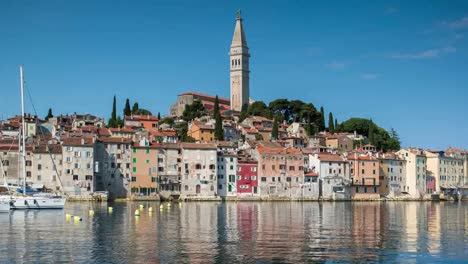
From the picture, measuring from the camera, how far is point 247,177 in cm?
9181

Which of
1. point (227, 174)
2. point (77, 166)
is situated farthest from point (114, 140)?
point (227, 174)

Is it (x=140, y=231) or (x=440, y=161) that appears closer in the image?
(x=140, y=231)

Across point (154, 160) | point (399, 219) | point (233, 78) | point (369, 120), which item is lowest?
point (399, 219)

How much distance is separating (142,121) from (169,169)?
102 ft

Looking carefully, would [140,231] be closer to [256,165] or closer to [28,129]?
[256,165]

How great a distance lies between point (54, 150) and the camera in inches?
3258

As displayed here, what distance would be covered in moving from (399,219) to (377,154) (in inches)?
2014

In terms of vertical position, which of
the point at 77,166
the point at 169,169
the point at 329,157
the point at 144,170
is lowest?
the point at 144,170

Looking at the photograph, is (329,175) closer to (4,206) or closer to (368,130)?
(368,130)

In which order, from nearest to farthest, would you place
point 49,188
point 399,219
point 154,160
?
point 399,219, point 49,188, point 154,160

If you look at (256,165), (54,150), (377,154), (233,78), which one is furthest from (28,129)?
(233,78)

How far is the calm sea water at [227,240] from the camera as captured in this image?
30.0 metres

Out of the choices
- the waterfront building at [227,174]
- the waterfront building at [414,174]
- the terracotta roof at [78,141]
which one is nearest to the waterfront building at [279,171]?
the waterfront building at [227,174]

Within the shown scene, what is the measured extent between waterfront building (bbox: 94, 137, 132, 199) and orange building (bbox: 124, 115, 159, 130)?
27.8 metres
